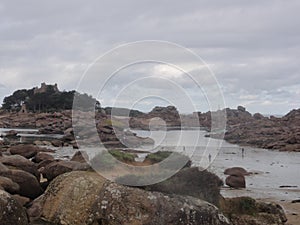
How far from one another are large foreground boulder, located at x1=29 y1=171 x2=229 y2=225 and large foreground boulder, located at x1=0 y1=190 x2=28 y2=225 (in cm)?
88

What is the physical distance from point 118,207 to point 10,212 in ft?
7.95

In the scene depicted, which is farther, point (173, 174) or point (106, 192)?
point (173, 174)

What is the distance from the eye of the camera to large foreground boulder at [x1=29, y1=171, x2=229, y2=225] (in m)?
11.2

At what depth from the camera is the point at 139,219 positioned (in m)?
11.1

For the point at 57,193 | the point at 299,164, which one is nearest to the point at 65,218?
the point at 57,193

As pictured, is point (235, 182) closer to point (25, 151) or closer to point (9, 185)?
point (9, 185)

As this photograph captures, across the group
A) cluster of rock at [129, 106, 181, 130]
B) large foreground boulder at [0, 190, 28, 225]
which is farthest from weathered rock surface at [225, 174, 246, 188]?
large foreground boulder at [0, 190, 28, 225]

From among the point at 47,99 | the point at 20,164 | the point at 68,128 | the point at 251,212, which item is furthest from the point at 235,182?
the point at 47,99

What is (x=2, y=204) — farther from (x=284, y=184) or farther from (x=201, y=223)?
(x=284, y=184)

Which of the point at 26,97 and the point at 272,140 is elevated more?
the point at 26,97

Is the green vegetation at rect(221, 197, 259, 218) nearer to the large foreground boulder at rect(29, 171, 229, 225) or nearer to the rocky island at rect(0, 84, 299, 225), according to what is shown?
the rocky island at rect(0, 84, 299, 225)

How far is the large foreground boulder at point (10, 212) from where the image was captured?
10680 mm

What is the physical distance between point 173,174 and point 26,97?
127 m

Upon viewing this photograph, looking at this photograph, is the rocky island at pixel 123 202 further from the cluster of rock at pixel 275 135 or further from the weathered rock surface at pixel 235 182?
the cluster of rock at pixel 275 135
